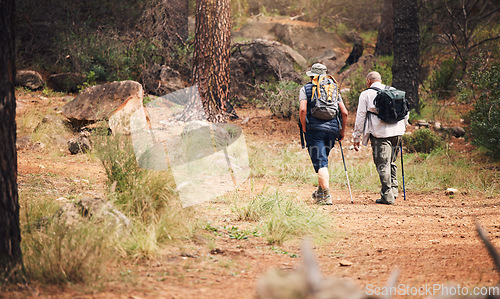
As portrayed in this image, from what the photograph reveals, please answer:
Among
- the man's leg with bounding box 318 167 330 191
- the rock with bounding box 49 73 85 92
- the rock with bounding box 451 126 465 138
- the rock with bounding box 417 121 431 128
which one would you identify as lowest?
the rock with bounding box 451 126 465 138

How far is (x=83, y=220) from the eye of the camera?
3.15 metres

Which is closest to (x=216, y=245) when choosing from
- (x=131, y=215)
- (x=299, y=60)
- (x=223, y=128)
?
(x=131, y=215)

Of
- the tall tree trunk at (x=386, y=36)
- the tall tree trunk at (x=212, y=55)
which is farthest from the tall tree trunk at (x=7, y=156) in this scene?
the tall tree trunk at (x=386, y=36)

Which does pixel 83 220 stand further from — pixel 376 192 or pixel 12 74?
pixel 376 192

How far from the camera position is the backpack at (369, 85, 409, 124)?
19.2ft

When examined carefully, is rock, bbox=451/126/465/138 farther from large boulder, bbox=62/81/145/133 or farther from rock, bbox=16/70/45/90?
rock, bbox=16/70/45/90

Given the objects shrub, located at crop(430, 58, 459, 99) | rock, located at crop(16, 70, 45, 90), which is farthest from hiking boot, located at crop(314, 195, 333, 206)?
rock, located at crop(16, 70, 45, 90)

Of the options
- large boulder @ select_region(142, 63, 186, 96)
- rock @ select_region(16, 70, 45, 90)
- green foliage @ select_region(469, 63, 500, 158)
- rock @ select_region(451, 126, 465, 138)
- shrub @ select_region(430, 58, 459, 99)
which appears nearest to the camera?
green foliage @ select_region(469, 63, 500, 158)

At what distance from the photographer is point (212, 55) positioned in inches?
379

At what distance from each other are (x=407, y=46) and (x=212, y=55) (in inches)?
208

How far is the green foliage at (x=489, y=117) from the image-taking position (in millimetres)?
7180

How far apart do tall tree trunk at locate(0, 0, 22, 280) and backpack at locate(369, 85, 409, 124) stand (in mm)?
4694

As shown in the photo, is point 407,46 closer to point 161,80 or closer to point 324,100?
point 324,100

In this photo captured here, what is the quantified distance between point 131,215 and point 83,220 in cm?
67
